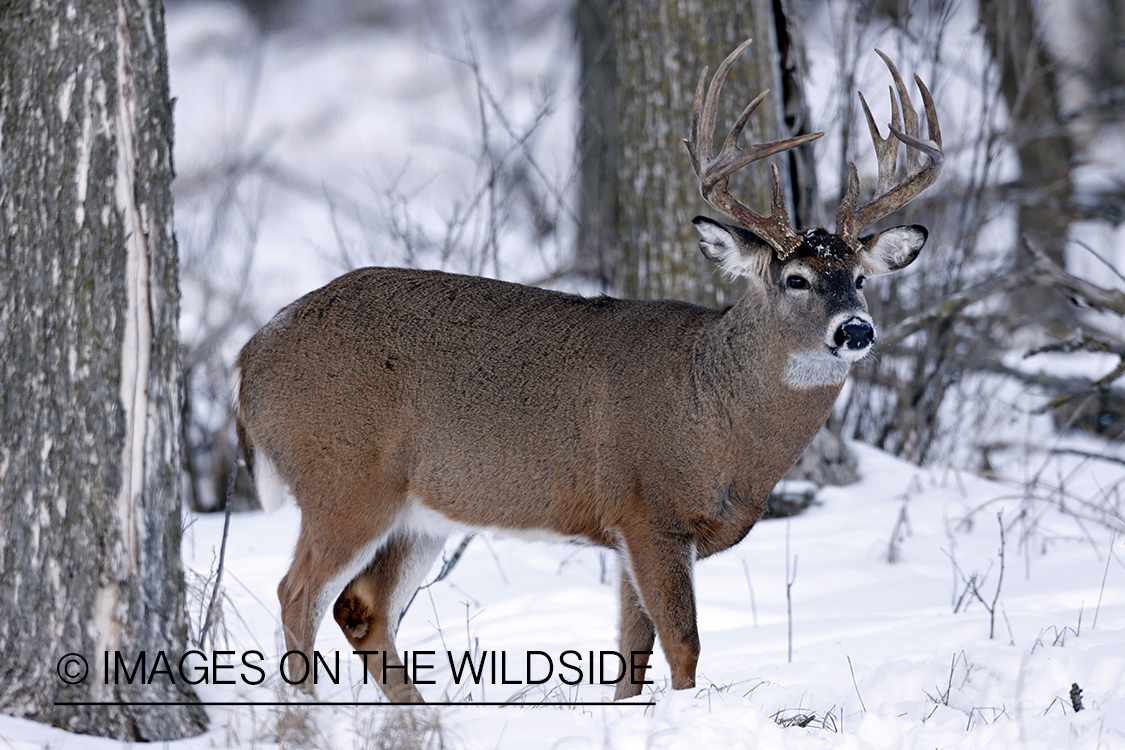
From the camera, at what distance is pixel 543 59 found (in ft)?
56.1

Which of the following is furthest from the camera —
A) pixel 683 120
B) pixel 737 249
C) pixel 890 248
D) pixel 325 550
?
pixel 683 120

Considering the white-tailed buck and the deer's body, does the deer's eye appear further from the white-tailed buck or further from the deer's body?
the deer's body

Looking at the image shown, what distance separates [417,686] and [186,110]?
1086cm

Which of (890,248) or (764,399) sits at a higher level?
(890,248)

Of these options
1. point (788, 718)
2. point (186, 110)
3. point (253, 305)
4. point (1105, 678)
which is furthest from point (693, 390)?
point (186, 110)

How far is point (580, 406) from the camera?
4.54 metres

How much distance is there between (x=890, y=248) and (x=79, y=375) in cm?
302

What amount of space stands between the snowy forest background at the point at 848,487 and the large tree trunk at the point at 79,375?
222mm

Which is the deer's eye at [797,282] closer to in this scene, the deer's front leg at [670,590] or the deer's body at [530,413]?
the deer's body at [530,413]

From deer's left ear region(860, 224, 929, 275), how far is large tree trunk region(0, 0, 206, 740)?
2656mm

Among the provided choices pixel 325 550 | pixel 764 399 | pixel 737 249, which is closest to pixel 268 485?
pixel 325 550

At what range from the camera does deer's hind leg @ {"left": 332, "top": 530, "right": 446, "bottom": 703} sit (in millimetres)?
4801

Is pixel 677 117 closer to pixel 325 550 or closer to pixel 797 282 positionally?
pixel 797 282

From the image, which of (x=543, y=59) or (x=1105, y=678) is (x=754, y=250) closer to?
(x=1105, y=678)
